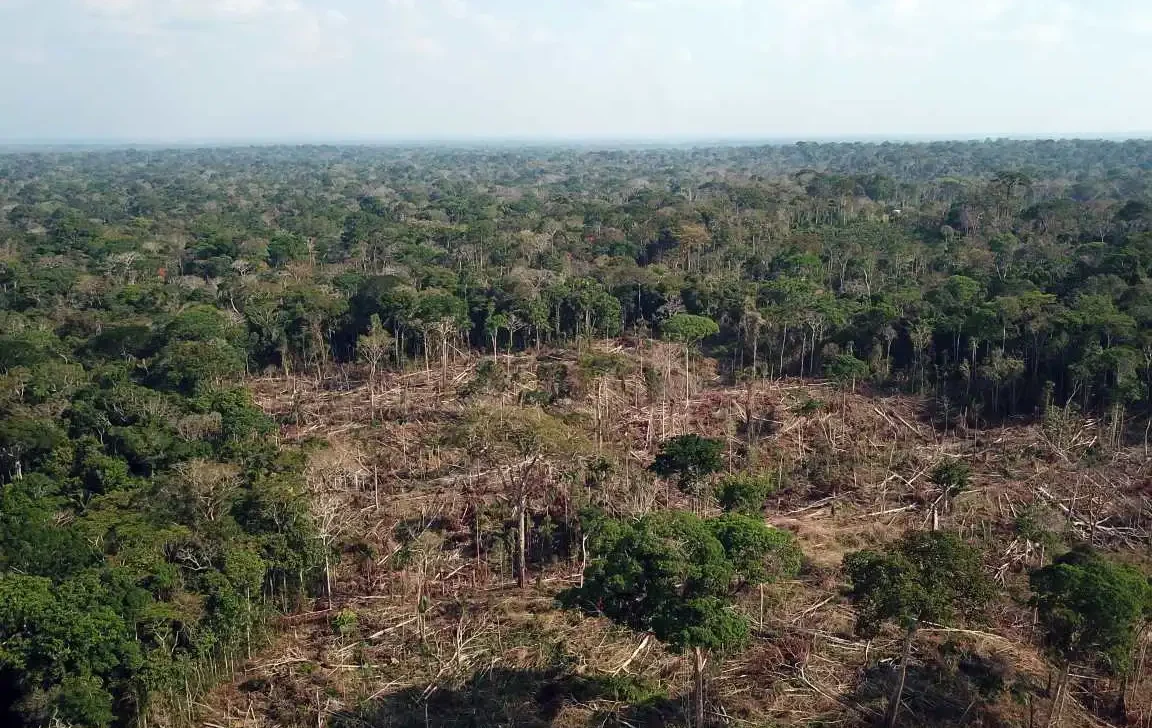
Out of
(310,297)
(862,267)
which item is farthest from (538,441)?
(862,267)

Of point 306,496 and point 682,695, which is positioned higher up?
point 306,496

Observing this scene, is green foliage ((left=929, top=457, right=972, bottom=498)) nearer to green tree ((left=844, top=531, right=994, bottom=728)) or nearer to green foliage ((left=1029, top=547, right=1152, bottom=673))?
green foliage ((left=1029, top=547, right=1152, bottom=673))

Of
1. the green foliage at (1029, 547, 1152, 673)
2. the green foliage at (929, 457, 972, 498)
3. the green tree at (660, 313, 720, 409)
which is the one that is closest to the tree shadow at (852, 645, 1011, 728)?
the green foliage at (1029, 547, 1152, 673)

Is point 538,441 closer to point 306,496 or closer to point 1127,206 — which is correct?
point 306,496

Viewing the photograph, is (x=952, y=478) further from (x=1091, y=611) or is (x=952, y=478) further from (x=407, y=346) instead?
(x=407, y=346)

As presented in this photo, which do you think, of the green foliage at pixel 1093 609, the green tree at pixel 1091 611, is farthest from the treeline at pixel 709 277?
the green foliage at pixel 1093 609

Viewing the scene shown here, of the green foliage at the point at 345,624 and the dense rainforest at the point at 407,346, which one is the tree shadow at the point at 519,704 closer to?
the dense rainforest at the point at 407,346

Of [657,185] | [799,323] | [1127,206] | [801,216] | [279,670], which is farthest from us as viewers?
[657,185]
